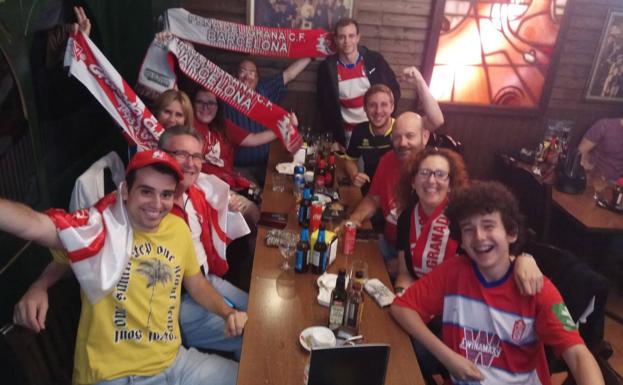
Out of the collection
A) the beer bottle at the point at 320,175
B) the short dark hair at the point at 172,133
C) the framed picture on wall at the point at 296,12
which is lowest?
the beer bottle at the point at 320,175

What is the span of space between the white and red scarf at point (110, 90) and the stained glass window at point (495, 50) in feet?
11.5

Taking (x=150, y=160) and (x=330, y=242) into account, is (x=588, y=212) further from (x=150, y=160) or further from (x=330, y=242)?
(x=150, y=160)

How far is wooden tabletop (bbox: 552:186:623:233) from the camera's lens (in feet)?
11.5

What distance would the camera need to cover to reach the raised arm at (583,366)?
1.74 meters

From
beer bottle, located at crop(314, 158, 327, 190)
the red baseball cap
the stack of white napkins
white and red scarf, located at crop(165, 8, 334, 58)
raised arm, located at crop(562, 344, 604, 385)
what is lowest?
the stack of white napkins

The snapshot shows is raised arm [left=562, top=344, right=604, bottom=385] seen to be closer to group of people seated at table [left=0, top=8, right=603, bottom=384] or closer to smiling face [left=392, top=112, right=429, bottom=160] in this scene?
group of people seated at table [left=0, top=8, right=603, bottom=384]

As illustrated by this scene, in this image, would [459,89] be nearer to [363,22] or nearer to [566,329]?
[363,22]

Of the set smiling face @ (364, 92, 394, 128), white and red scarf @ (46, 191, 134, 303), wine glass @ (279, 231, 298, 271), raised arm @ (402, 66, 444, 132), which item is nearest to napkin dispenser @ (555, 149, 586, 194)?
raised arm @ (402, 66, 444, 132)

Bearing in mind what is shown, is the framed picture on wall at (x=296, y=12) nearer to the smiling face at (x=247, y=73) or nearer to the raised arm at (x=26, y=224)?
the smiling face at (x=247, y=73)

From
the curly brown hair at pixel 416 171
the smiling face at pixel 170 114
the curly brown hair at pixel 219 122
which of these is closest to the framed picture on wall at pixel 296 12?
the curly brown hair at pixel 219 122

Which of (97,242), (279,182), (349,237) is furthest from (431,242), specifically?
(97,242)

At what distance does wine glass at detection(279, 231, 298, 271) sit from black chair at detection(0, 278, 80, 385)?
1.00 metres

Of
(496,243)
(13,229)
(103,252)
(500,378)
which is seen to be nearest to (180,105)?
(103,252)

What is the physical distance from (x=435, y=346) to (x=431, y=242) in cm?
73
